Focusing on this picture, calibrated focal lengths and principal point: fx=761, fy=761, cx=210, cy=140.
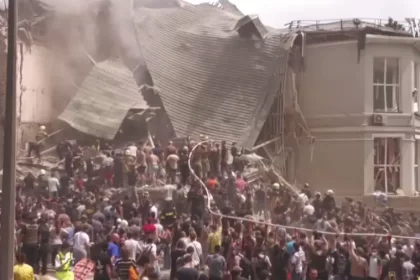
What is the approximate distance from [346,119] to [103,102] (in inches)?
336

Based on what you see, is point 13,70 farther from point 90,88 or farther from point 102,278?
point 90,88

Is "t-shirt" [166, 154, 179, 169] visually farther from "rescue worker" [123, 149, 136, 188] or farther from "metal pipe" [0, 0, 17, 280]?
"metal pipe" [0, 0, 17, 280]

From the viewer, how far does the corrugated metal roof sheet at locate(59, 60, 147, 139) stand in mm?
26172

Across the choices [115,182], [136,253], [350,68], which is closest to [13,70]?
[136,253]

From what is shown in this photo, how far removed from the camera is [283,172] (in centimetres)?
2592

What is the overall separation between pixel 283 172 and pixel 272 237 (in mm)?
10384

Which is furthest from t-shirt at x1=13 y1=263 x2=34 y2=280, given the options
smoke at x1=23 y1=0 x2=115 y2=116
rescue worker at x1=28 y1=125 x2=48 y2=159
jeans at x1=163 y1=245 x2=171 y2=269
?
smoke at x1=23 y1=0 x2=115 y2=116

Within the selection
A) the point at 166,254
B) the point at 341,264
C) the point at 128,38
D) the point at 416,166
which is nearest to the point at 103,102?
the point at 128,38

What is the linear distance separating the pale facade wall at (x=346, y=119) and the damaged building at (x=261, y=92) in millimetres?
36

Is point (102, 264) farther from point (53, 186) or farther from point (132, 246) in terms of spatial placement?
point (53, 186)

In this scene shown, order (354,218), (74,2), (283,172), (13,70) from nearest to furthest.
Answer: (13,70) < (354,218) < (283,172) < (74,2)

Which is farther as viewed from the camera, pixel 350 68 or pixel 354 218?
pixel 350 68

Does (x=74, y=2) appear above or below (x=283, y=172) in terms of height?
above

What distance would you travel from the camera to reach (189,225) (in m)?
15.8
